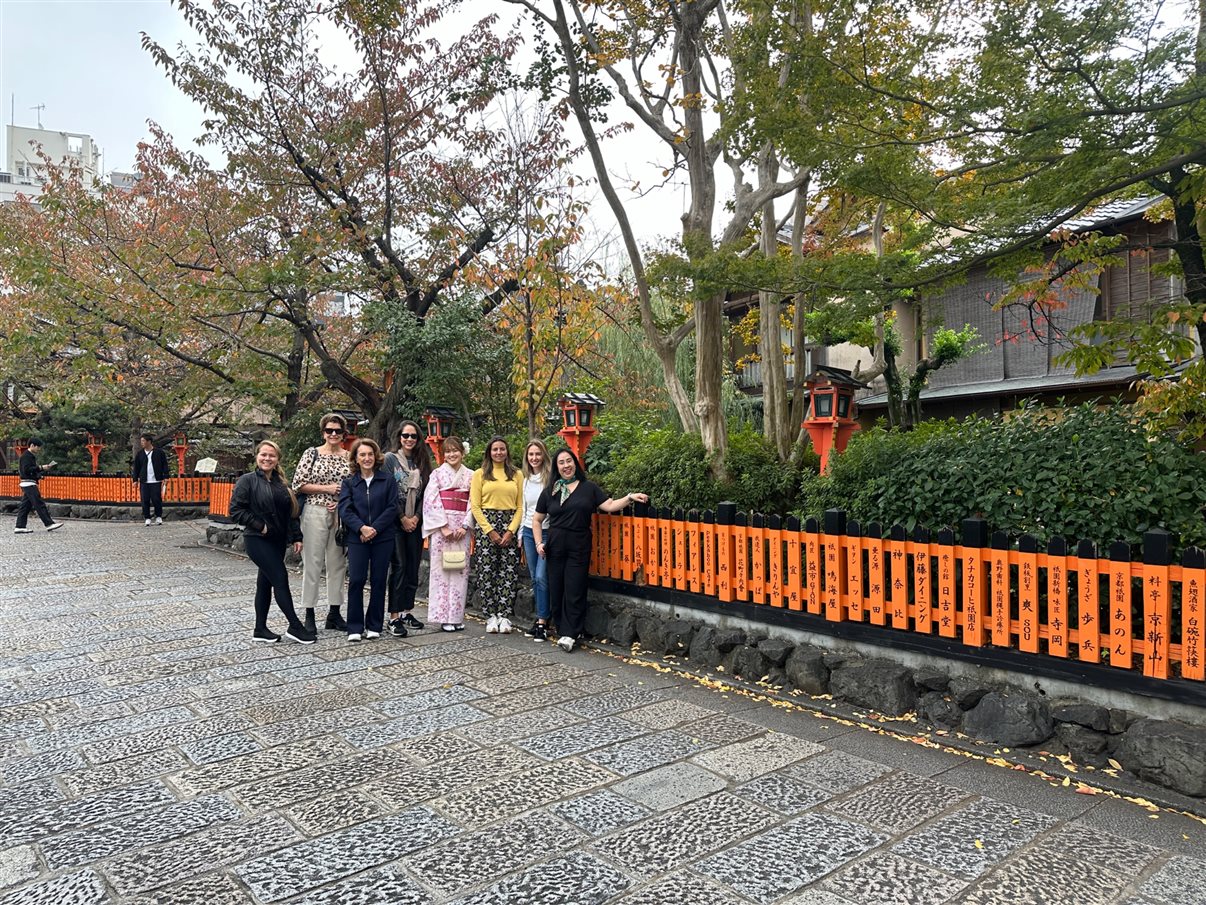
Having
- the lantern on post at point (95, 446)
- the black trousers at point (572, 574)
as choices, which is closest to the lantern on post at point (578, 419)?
the black trousers at point (572, 574)

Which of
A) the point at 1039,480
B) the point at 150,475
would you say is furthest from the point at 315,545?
the point at 150,475

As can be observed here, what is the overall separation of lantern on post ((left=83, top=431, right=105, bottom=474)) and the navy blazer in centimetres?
1874

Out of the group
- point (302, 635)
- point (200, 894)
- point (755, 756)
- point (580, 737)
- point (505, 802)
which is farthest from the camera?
point (302, 635)

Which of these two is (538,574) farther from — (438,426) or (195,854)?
(195,854)

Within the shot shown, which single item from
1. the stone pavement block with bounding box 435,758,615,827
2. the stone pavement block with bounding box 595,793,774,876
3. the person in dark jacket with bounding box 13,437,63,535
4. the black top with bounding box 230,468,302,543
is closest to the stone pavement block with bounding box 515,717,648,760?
the stone pavement block with bounding box 435,758,615,827

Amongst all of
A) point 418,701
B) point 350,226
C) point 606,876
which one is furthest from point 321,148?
point 606,876

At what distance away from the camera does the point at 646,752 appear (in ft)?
14.2

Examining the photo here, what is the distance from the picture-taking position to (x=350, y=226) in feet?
39.9

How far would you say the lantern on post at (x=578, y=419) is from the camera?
25.5ft

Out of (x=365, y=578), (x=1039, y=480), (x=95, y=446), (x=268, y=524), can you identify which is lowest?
(x=365, y=578)

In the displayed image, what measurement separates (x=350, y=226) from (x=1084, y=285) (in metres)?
9.68

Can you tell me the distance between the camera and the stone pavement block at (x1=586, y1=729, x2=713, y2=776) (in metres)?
4.14

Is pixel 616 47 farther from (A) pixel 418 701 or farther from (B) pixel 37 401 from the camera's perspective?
(B) pixel 37 401

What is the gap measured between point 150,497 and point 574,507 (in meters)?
15.4
